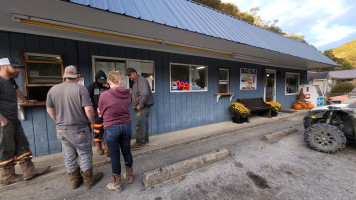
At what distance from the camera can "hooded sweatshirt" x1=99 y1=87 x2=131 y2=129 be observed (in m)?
1.99

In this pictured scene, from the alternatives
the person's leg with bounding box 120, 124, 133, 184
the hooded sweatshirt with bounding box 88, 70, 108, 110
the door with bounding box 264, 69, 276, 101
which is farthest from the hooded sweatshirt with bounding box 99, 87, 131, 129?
the door with bounding box 264, 69, 276, 101

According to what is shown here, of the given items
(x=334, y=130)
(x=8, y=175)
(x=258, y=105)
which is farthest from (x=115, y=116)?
(x=258, y=105)

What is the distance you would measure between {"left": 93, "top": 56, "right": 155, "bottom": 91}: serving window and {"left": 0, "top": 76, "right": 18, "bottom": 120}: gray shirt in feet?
5.27

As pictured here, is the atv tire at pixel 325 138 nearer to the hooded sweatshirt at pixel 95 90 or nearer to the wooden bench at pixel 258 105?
the wooden bench at pixel 258 105

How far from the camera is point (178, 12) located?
3402 millimetres

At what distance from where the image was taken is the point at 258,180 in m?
2.42

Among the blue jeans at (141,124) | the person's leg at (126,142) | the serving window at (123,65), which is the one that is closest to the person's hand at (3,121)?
the person's leg at (126,142)

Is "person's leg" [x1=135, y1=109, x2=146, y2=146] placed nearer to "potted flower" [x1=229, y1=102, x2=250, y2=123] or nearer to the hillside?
"potted flower" [x1=229, y1=102, x2=250, y2=123]

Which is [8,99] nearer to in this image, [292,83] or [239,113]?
[239,113]

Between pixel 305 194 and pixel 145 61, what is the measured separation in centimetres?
451

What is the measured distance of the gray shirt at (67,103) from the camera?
1984mm

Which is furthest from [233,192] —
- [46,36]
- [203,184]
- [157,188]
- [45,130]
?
[46,36]

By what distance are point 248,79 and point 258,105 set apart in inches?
55.4

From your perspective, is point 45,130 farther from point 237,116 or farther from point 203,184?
point 237,116
